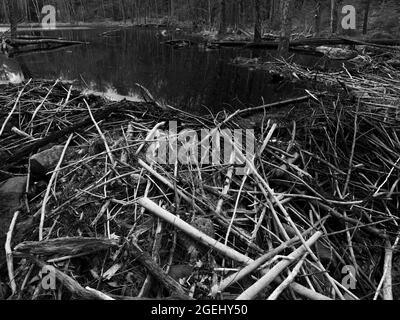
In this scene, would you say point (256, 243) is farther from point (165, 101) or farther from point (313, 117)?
point (165, 101)

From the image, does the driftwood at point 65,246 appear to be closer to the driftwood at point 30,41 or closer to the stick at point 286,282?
the stick at point 286,282

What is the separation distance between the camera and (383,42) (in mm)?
18875

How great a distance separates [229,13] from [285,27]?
2934 cm

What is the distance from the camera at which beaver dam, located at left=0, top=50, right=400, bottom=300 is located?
265cm

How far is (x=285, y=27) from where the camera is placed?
1585cm

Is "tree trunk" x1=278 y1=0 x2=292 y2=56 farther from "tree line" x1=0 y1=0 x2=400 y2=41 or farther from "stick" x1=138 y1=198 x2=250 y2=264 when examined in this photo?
"stick" x1=138 y1=198 x2=250 y2=264

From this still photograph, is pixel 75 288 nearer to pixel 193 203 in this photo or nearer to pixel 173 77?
pixel 193 203

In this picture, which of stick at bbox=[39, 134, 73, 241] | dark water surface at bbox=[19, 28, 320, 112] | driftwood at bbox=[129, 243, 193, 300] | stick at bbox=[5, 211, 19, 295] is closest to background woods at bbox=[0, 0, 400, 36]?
dark water surface at bbox=[19, 28, 320, 112]

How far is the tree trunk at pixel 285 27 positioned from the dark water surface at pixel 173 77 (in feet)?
10.1

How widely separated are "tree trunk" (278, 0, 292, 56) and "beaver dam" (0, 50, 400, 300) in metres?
12.0

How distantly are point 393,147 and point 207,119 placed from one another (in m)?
2.92

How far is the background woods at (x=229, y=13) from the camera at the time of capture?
Result: 27.4 m

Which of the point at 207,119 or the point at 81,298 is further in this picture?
the point at 207,119
